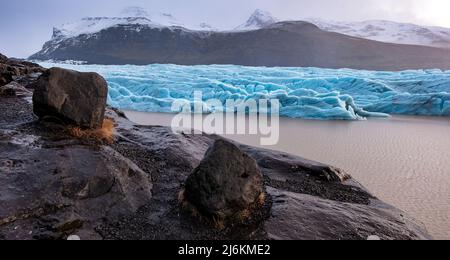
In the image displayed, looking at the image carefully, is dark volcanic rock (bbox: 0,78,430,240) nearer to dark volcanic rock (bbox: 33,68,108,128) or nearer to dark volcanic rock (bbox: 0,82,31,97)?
dark volcanic rock (bbox: 33,68,108,128)

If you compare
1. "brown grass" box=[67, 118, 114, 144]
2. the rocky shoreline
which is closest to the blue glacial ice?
the rocky shoreline

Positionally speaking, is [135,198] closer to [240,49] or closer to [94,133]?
[94,133]

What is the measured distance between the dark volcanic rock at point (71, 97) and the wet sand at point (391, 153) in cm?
480

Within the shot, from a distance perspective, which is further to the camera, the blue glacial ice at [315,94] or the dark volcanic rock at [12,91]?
the blue glacial ice at [315,94]

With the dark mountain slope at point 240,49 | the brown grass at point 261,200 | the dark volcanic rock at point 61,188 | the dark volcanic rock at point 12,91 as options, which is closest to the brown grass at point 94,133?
the dark volcanic rock at point 61,188

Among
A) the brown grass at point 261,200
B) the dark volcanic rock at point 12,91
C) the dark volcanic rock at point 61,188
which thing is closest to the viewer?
the dark volcanic rock at point 61,188

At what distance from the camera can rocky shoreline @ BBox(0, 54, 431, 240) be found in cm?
397

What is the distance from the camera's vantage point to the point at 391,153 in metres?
9.65

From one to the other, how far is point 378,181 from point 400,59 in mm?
55558

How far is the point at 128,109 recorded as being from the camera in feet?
66.6

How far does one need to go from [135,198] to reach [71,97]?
2246 mm

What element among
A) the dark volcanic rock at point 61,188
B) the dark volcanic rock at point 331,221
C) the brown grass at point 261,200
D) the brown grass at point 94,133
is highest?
the brown grass at point 94,133

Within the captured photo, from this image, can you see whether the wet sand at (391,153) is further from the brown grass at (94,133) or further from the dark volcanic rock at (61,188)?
the brown grass at (94,133)

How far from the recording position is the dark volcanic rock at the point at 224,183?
4180mm
